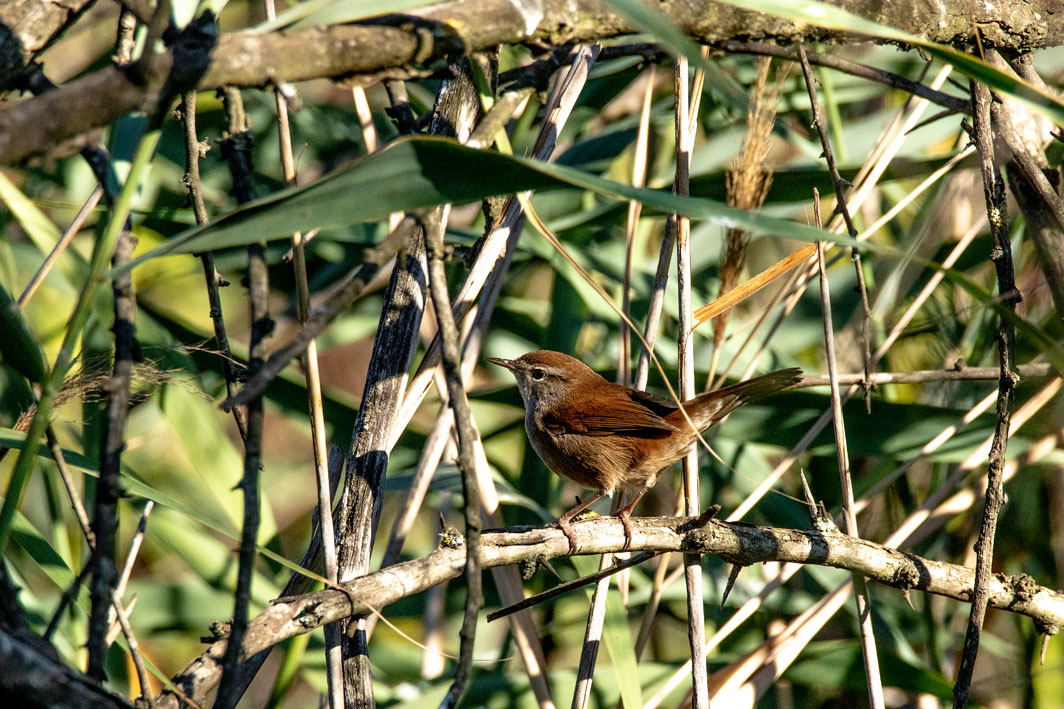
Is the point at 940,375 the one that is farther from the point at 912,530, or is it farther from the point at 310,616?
the point at 310,616

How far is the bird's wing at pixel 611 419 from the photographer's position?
2.89m

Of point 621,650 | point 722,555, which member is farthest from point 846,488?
point 621,650

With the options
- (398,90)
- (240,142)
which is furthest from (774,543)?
(240,142)

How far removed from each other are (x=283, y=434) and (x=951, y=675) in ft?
13.8

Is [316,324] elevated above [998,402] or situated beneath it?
situated beneath

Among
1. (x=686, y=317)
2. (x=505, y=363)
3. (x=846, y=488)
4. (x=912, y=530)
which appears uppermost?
(x=505, y=363)

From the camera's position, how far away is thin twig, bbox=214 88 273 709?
1.09 m

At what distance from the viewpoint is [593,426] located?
3057 millimetres

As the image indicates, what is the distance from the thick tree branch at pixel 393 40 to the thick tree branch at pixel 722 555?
920 millimetres

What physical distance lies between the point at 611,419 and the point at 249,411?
2.06 metres

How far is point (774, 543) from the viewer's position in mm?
2008

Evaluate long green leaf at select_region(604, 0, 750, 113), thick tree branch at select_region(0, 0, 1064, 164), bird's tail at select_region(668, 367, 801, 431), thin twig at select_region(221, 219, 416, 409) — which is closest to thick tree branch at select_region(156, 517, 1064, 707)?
bird's tail at select_region(668, 367, 801, 431)

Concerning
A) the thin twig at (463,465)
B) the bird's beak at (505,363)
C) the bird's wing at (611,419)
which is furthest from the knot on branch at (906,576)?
the bird's beak at (505,363)

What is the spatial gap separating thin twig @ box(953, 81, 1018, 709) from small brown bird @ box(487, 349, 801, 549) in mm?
939
